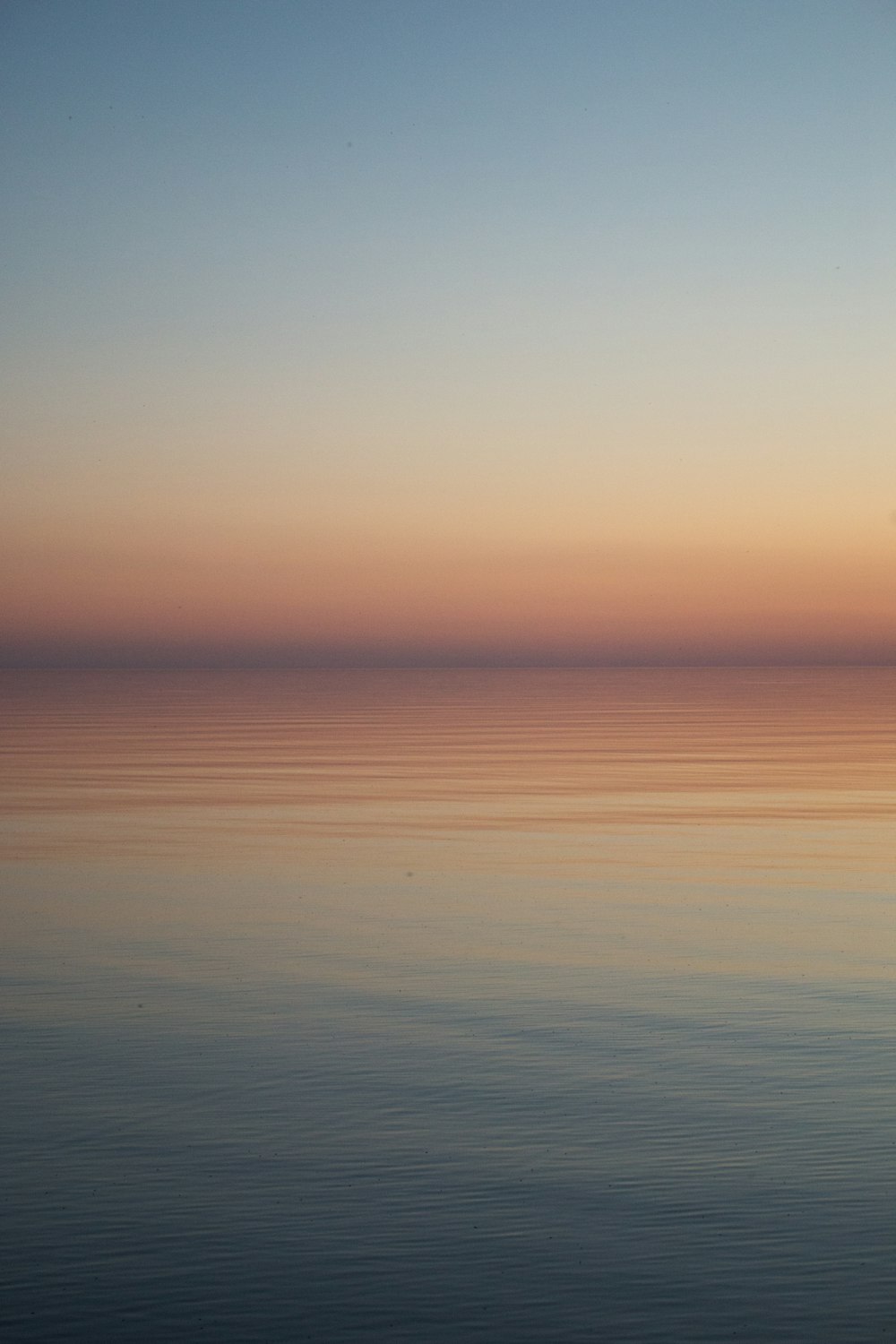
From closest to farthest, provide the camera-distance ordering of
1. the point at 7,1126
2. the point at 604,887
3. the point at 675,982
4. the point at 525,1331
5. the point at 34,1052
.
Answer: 1. the point at 525,1331
2. the point at 7,1126
3. the point at 34,1052
4. the point at 675,982
5. the point at 604,887

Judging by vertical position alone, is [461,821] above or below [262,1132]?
above

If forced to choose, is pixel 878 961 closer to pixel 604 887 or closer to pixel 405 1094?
pixel 604 887

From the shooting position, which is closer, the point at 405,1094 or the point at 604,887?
the point at 405,1094

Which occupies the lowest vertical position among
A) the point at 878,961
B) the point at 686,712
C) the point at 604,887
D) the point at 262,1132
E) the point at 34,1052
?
the point at 262,1132

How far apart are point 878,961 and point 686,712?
9760cm

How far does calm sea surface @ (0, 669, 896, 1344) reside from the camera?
12352 millimetres

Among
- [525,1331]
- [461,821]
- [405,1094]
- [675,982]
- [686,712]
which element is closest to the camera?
[525,1331]

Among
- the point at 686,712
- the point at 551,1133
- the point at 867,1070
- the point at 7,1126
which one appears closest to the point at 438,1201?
the point at 551,1133

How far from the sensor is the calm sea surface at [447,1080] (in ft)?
40.5

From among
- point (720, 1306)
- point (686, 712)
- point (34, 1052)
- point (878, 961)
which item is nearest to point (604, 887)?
point (878, 961)

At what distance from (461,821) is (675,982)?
802 inches

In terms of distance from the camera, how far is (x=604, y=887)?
1231 inches

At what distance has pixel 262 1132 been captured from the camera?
52.3 ft

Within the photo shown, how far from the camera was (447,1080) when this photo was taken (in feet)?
58.3
